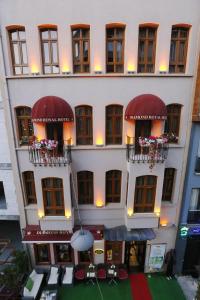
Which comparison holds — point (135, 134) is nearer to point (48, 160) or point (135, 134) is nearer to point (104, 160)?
point (104, 160)

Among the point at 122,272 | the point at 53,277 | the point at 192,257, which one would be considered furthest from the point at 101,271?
the point at 192,257

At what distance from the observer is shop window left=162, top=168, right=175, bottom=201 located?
44.9 ft

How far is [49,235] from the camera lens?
13.7 m

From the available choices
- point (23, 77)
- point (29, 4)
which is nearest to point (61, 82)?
point (23, 77)

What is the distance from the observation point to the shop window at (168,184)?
44.9ft

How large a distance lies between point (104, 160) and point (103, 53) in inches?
246

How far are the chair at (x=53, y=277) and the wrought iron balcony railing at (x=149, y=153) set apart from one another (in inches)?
368

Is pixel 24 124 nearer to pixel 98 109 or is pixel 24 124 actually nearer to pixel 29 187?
pixel 29 187

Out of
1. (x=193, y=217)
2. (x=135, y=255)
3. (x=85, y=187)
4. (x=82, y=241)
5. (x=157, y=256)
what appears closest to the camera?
(x=82, y=241)

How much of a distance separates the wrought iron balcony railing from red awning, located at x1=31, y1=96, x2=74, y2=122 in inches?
158

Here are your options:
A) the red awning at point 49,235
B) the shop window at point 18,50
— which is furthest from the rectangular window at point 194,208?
the shop window at point 18,50

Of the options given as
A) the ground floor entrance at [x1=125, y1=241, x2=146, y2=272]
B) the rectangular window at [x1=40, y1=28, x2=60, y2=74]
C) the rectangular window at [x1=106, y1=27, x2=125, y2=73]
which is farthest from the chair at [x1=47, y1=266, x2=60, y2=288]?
the rectangular window at [x1=106, y1=27, x2=125, y2=73]

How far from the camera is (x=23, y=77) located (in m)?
11.8

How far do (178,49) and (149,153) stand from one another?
6209 millimetres
